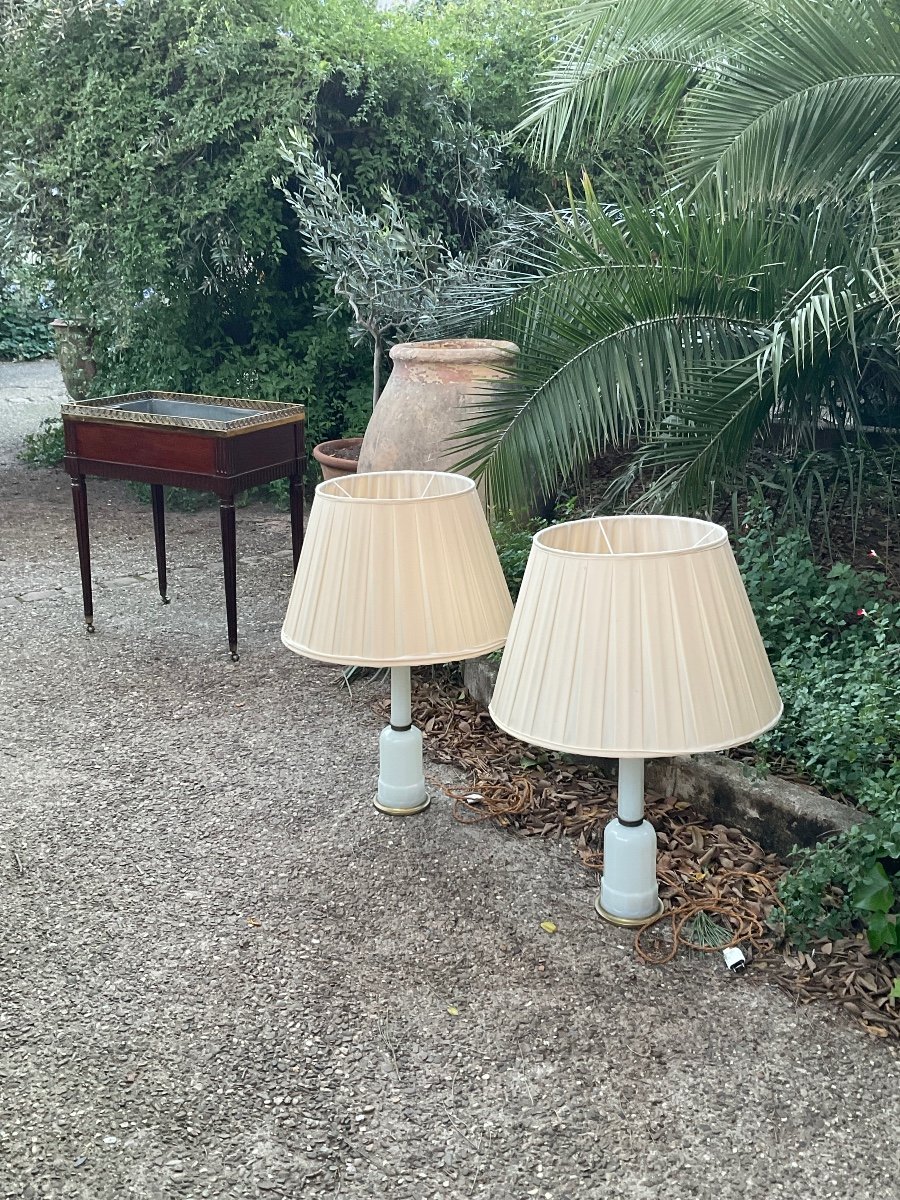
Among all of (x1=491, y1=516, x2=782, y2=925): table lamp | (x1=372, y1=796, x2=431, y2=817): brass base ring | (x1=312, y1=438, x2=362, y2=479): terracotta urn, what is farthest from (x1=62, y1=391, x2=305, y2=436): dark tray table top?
(x1=491, y1=516, x2=782, y2=925): table lamp

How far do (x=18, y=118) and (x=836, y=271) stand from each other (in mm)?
4871

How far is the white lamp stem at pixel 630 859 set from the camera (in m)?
2.55

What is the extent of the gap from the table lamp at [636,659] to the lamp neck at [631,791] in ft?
1.23

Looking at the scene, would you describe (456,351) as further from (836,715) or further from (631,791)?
(631,791)

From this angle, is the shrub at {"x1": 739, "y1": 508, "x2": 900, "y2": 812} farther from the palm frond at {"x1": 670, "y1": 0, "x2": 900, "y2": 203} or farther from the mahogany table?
the mahogany table

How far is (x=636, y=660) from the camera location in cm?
218

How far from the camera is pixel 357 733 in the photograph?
12.1ft

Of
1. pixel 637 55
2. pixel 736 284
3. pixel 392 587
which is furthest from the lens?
pixel 637 55

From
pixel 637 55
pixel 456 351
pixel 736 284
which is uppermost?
pixel 637 55

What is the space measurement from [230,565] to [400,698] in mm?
1440

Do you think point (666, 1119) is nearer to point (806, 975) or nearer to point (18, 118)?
point (806, 975)

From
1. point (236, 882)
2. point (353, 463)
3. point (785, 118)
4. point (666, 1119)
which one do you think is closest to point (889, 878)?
point (666, 1119)

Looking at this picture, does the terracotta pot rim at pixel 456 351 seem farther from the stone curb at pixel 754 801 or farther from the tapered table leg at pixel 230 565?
the stone curb at pixel 754 801

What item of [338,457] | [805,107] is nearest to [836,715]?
[805,107]
